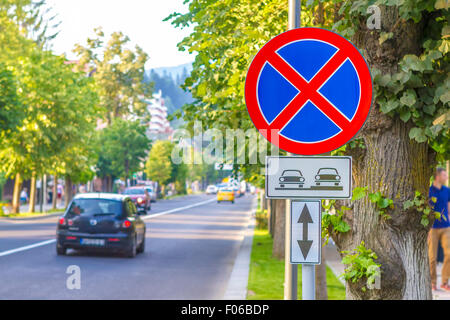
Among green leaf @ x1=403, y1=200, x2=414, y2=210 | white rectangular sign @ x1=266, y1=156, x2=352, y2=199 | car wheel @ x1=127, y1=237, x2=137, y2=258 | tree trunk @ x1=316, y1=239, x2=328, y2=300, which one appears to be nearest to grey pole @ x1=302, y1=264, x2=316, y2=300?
white rectangular sign @ x1=266, y1=156, x2=352, y2=199

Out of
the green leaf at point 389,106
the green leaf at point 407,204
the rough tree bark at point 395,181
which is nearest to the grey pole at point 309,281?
the rough tree bark at point 395,181

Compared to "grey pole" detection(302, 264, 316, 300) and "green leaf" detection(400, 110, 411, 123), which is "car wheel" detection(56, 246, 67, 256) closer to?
"green leaf" detection(400, 110, 411, 123)

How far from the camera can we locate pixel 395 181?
19.2ft

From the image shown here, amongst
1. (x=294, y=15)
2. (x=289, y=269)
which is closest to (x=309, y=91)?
(x=294, y=15)

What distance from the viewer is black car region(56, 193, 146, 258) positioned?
17.3 metres

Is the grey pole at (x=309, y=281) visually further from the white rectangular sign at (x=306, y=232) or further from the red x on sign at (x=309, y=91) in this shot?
the red x on sign at (x=309, y=91)

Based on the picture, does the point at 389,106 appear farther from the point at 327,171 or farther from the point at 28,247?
the point at 28,247

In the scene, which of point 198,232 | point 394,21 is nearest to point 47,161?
point 198,232

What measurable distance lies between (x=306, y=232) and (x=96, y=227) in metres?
13.6

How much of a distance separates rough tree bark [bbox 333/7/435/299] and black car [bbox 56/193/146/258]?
39.6ft

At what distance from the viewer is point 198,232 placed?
2806 centimetres

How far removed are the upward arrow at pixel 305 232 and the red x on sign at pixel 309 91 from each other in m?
0.37

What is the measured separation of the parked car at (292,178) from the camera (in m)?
4.28
